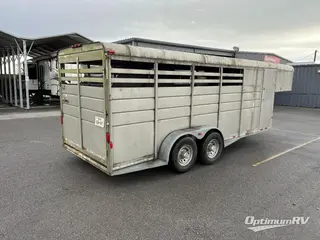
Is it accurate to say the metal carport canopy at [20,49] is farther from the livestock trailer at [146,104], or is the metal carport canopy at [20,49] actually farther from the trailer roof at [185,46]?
the livestock trailer at [146,104]

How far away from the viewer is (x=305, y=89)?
17.8 metres

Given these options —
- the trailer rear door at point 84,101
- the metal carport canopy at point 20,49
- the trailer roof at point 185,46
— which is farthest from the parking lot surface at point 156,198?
the trailer roof at point 185,46

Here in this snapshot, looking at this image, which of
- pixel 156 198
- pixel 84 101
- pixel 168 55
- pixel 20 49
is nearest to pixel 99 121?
pixel 84 101

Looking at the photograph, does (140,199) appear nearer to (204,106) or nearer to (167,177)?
(167,177)

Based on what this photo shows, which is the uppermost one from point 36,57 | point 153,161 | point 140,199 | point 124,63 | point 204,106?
point 36,57

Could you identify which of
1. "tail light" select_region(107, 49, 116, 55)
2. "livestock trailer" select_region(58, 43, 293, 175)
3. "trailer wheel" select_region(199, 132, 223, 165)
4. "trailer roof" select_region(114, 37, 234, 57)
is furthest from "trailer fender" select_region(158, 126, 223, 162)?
"trailer roof" select_region(114, 37, 234, 57)

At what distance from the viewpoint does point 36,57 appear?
57.0 feet

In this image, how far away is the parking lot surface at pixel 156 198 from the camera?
2.84m

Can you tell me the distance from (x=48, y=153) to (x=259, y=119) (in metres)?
5.46

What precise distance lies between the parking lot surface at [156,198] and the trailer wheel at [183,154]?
0.57 ft

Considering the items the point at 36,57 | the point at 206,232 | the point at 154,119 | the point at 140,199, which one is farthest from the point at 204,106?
the point at 36,57

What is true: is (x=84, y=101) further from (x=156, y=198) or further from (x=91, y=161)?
(x=156, y=198)

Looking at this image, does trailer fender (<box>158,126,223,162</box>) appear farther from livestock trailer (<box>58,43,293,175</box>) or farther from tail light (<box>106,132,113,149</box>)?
tail light (<box>106,132,113,149</box>)

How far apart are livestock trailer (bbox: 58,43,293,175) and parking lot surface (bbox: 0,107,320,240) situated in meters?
0.40
